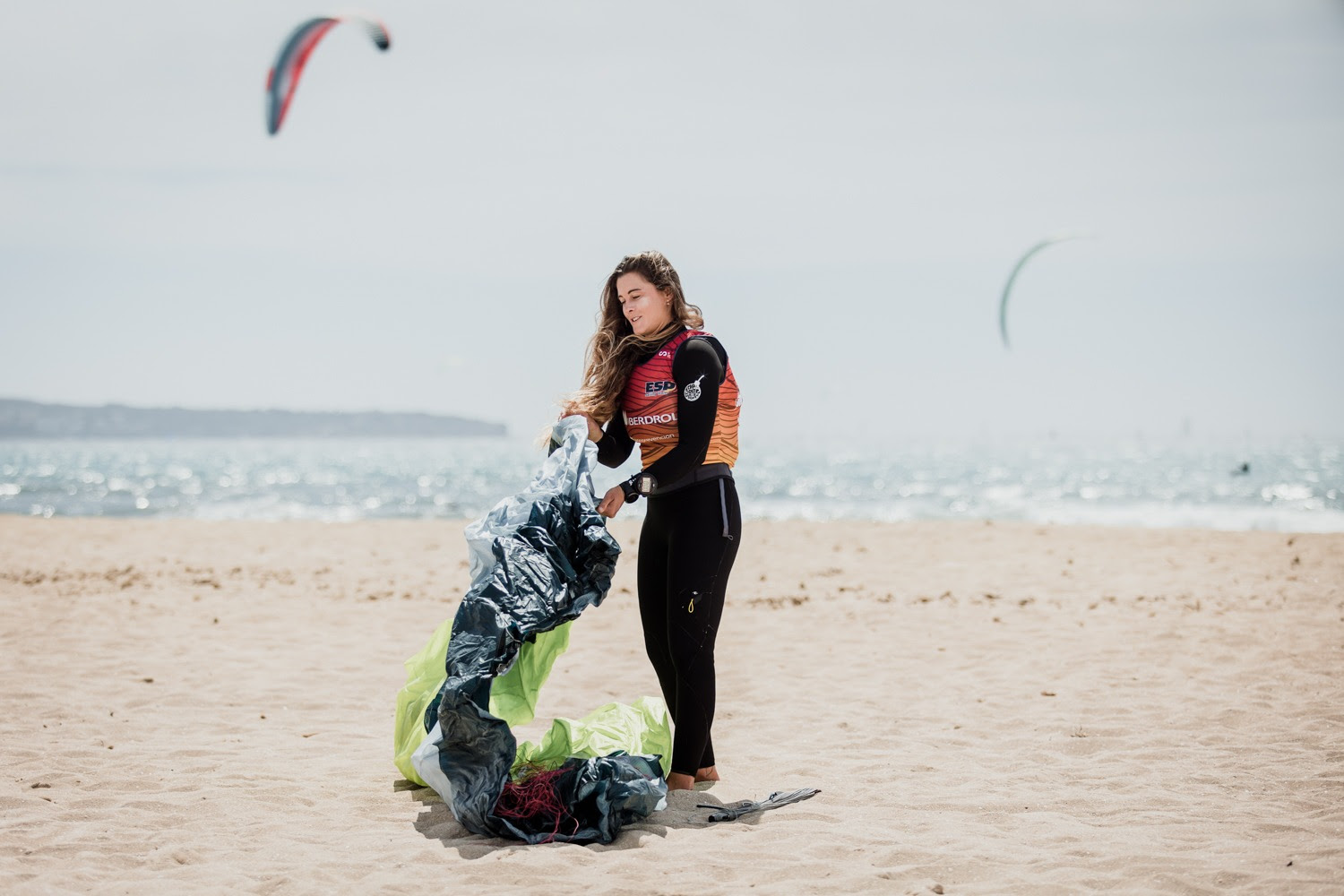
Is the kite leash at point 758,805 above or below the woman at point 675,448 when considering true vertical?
below

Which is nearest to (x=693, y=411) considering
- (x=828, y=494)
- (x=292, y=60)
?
(x=292, y=60)

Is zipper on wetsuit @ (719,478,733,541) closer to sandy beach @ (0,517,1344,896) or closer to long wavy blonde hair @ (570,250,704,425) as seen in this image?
long wavy blonde hair @ (570,250,704,425)

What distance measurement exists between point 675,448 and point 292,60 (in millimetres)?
6291

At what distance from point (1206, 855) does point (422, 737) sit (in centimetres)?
260

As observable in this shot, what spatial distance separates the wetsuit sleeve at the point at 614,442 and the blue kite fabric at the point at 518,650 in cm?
18

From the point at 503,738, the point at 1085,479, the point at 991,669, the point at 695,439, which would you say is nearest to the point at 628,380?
the point at 695,439

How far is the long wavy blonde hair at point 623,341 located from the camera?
12.2ft

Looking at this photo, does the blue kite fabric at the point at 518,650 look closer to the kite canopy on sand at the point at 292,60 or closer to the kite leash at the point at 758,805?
the kite leash at the point at 758,805

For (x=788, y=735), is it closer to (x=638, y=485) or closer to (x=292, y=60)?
(x=638, y=485)

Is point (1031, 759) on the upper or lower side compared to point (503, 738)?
lower

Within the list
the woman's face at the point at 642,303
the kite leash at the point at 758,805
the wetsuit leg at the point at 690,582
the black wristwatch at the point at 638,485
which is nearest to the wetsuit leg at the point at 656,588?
the wetsuit leg at the point at 690,582

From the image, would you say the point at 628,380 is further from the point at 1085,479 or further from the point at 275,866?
the point at 1085,479

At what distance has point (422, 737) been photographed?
380cm

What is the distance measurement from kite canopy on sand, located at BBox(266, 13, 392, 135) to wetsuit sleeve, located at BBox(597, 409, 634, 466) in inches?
193
